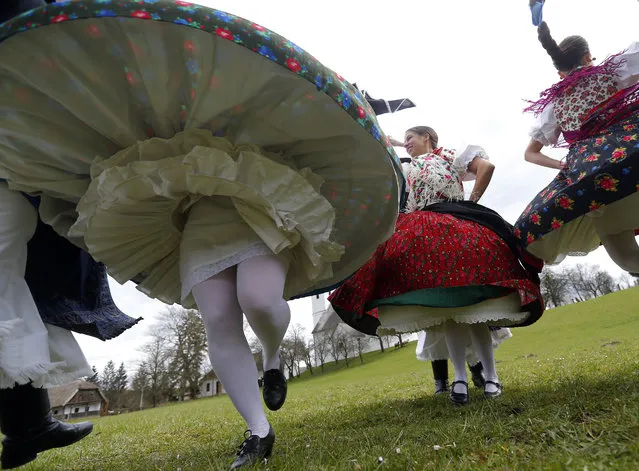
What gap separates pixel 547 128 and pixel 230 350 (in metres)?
2.38

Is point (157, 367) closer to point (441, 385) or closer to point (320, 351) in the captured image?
point (320, 351)

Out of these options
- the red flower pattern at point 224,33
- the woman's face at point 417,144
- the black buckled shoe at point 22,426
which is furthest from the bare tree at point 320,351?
the red flower pattern at point 224,33

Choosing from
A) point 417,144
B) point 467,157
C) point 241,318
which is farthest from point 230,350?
point 417,144

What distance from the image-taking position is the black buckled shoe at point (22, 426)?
201 centimetres

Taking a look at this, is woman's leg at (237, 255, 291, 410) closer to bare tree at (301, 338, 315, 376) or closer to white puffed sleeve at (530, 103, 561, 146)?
white puffed sleeve at (530, 103, 561, 146)

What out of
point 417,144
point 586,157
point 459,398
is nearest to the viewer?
point 586,157

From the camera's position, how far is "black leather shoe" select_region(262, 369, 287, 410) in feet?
6.52

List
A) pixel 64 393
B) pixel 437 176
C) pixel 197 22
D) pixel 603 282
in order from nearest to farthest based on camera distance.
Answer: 1. pixel 197 22
2. pixel 437 176
3. pixel 64 393
4. pixel 603 282

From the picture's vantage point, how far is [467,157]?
3.26 m

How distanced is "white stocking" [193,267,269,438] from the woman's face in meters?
2.45

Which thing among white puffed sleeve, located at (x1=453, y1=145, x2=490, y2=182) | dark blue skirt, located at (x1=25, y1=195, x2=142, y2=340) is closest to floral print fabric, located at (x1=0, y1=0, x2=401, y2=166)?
dark blue skirt, located at (x1=25, y1=195, x2=142, y2=340)

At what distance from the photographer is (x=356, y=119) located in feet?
5.49

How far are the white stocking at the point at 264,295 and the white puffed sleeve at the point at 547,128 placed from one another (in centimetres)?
199

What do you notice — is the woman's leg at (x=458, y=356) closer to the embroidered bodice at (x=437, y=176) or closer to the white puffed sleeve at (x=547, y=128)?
the embroidered bodice at (x=437, y=176)
